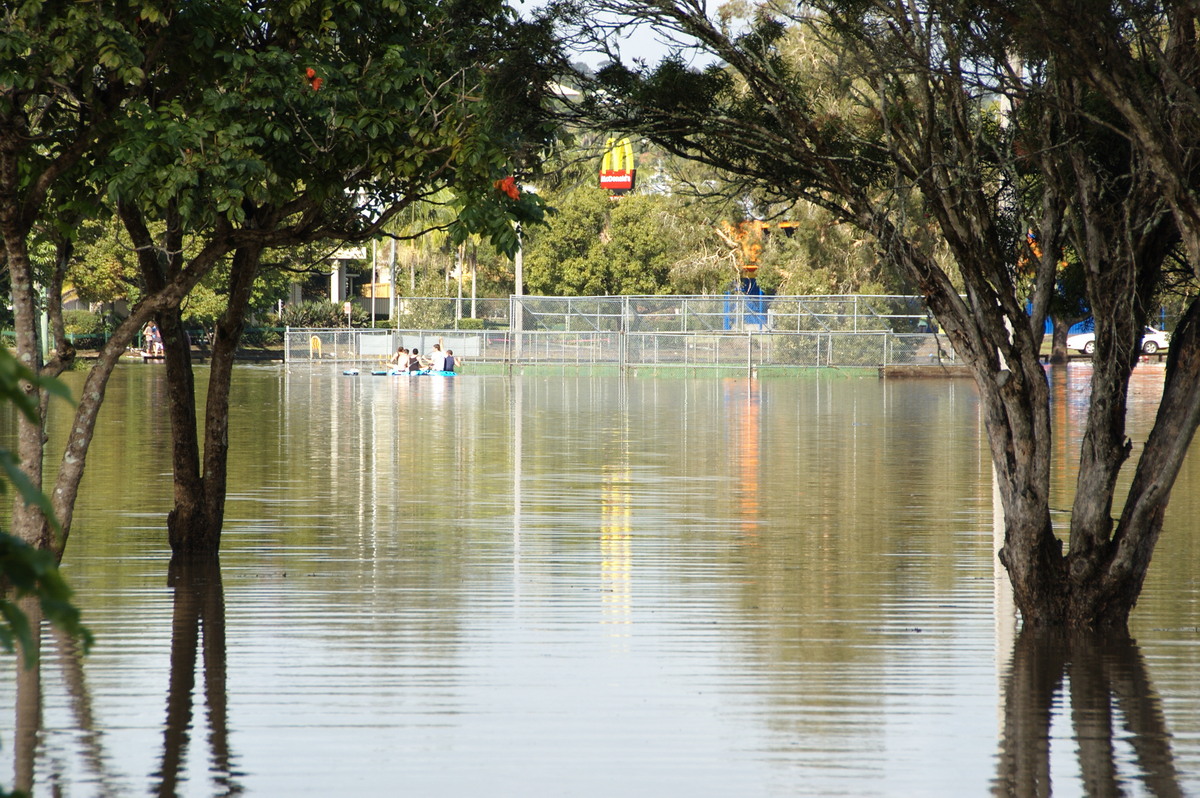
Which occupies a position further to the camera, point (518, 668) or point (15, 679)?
point (518, 668)

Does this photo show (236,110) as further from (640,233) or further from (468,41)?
(640,233)

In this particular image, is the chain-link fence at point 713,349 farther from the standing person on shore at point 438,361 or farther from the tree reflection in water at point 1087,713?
the tree reflection in water at point 1087,713

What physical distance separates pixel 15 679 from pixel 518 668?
2527mm

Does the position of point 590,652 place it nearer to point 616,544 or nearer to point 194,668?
point 194,668

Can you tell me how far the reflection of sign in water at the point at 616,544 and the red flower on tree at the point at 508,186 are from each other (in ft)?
9.03

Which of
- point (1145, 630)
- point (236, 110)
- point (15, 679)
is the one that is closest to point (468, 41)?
point (236, 110)

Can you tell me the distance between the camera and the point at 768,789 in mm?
5188

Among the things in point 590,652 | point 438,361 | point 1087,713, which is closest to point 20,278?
point 590,652

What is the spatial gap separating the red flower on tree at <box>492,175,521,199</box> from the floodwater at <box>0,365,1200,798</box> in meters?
2.68

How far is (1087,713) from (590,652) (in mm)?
2622

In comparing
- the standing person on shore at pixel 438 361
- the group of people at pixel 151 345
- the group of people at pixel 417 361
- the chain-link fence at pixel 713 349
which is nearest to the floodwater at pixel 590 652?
the group of people at pixel 417 361

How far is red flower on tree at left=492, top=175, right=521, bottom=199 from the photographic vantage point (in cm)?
840

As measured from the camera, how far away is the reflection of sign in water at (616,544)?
8.51 m

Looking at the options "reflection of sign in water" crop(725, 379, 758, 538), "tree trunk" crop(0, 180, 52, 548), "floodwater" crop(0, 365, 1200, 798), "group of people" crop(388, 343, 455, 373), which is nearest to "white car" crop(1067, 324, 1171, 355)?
"reflection of sign in water" crop(725, 379, 758, 538)
